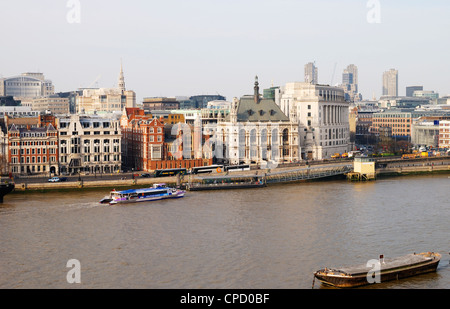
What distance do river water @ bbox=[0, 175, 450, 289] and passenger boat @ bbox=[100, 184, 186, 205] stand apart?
126cm

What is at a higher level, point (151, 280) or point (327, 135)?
point (327, 135)

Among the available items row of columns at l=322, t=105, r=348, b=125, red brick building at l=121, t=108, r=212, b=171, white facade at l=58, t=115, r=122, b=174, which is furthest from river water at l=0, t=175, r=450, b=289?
row of columns at l=322, t=105, r=348, b=125

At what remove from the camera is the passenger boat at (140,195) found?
56.9 meters

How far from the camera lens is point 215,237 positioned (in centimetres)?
4256

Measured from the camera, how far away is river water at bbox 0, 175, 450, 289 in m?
34.2

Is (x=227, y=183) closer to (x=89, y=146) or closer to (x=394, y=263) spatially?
(x=89, y=146)

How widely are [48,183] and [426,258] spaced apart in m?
40.6

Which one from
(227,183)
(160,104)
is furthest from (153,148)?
(160,104)

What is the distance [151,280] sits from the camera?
110 ft

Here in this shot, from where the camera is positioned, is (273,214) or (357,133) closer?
(273,214)

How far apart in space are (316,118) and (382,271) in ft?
204

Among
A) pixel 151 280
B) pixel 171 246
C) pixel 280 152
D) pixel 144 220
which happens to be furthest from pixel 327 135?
pixel 151 280

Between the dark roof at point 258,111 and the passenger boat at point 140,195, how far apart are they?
92.9ft
